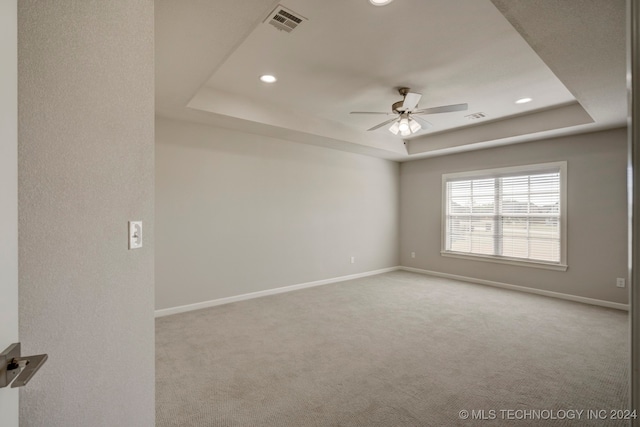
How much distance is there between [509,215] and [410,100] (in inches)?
128

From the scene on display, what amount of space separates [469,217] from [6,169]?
6.34 meters

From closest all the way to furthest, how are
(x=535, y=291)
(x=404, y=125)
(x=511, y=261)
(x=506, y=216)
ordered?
(x=404, y=125) → (x=535, y=291) → (x=511, y=261) → (x=506, y=216)

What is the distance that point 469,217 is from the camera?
232 inches

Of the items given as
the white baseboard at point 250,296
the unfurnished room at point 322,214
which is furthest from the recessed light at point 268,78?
the white baseboard at point 250,296

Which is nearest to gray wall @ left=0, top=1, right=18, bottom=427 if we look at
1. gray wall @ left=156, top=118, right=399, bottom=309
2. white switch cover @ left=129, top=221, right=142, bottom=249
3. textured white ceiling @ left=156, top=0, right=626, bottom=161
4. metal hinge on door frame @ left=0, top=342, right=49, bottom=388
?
metal hinge on door frame @ left=0, top=342, right=49, bottom=388

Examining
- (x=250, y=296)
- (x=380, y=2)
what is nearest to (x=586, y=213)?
(x=380, y=2)

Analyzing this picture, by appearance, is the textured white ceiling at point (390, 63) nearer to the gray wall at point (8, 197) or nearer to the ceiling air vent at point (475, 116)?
the ceiling air vent at point (475, 116)

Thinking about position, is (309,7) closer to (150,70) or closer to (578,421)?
(150,70)

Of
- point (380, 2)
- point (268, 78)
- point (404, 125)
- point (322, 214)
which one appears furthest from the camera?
point (322, 214)

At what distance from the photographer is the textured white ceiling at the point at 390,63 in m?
2.00

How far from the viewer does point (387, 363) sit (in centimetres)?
265

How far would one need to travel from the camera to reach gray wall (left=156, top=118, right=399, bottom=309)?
3.99 meters

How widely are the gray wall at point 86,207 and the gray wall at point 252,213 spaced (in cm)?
292

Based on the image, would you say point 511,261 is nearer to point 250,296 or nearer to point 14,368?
point 250,296
